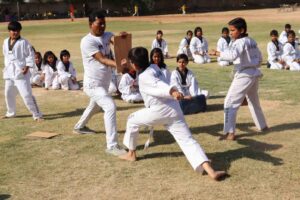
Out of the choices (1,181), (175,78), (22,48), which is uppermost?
(22,48)

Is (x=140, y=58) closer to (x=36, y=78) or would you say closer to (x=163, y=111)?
(x=163, y=111)

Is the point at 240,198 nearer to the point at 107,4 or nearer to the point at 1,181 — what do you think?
the point at 1,181

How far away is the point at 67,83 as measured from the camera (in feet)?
40.8

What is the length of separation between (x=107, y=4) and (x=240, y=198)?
54.5 metres

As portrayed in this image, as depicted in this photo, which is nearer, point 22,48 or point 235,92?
point 235,92

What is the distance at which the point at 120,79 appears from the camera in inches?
450

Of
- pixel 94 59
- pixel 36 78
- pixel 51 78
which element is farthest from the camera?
pixel 36 78

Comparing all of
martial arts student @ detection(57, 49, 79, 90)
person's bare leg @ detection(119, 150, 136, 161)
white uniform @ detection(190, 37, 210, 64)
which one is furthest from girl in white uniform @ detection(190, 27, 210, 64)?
person's bare leg @ detection(119, 150, 136, 161)

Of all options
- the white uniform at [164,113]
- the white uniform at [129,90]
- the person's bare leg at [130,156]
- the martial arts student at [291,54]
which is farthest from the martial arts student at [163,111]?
the martial arts student at [291,54]

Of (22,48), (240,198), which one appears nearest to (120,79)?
(22,48)

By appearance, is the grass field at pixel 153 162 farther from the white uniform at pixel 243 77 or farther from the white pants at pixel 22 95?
the white uniform at pixel 243 77

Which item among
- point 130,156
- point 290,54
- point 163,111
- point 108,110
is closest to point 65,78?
point 108,110

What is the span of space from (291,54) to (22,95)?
31.1 ft

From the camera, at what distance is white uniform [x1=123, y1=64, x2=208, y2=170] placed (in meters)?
5.62
